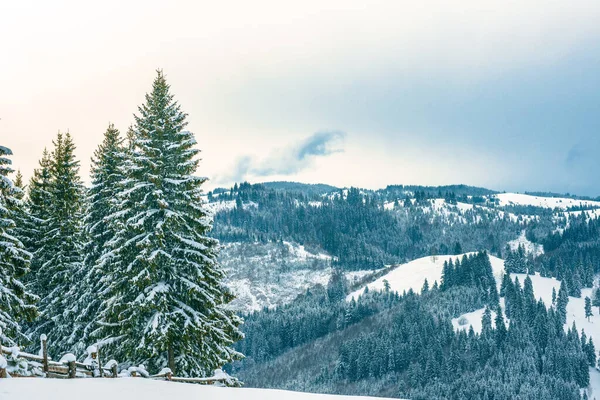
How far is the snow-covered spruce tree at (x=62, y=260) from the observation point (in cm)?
2852

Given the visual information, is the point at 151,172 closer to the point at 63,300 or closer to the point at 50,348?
the point at 63,300

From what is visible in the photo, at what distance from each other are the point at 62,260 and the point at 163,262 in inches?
400

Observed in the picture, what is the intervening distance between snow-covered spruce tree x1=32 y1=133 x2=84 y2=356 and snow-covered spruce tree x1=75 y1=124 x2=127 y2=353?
2.05 feet

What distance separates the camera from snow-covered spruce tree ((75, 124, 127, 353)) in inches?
1075

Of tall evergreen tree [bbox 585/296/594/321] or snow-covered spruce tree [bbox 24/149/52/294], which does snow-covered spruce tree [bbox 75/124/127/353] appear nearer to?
snow-covered spruce tree [bbox 24/149/52/294]

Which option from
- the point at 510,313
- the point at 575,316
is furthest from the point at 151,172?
the point at 575,316

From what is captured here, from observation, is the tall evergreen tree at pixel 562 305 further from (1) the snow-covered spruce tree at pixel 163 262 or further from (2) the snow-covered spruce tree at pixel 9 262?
(2) the snow-covered spruce tree at pixel 9 262

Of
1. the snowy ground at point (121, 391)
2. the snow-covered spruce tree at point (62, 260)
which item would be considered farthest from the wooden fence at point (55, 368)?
the snow-covered spruce tree at point (62, 260)

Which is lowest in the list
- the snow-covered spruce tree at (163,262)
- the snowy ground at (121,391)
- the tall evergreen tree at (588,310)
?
the tall evergreen tree at (588,310)

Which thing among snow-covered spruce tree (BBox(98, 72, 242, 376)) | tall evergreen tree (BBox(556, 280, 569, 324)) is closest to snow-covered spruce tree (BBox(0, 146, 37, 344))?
snow-covered spruce tree (BBox(98, 72, 242, 376))

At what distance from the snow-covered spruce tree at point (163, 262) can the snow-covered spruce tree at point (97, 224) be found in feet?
9.17

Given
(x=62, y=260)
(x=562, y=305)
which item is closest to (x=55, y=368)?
(x=62, y=260)

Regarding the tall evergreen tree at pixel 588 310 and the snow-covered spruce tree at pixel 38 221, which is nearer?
the snow-covered spruce tree at pixel 38 221

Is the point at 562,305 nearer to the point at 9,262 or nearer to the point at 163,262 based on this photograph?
the point at 163,262
